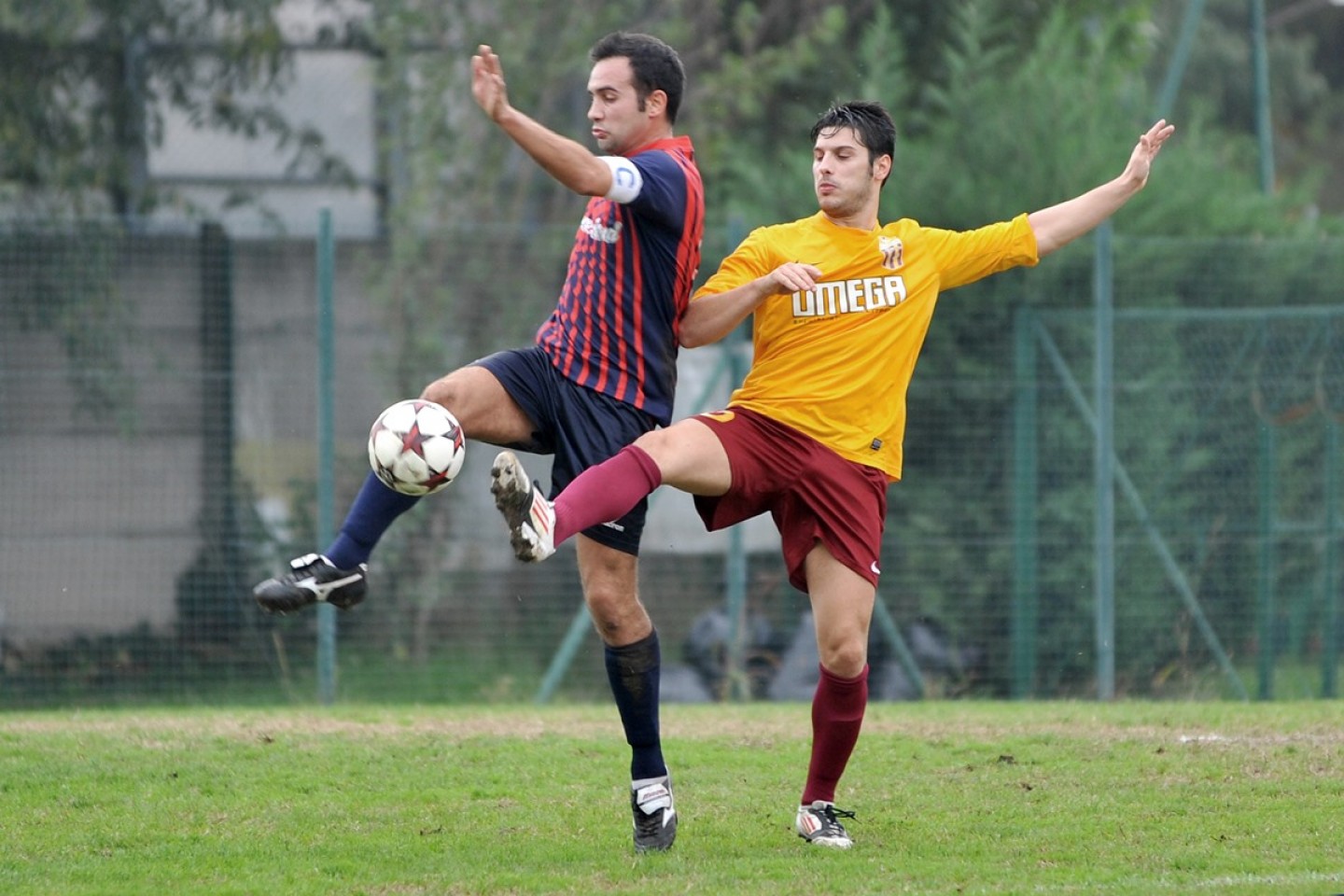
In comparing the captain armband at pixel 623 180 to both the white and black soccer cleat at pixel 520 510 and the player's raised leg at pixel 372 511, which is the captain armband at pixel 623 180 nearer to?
the player's raised leg at pixel 372 511

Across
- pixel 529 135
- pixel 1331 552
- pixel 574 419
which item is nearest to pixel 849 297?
pixel 574 419

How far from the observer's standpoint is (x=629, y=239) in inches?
223

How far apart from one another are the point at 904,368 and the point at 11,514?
270 inches

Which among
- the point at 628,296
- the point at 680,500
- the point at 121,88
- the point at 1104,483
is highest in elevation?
the point at 121,88

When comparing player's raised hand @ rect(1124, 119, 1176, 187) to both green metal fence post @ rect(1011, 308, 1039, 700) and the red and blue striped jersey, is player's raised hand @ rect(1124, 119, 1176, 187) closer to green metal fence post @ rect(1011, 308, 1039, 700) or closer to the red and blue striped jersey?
the red and blue striped jersey

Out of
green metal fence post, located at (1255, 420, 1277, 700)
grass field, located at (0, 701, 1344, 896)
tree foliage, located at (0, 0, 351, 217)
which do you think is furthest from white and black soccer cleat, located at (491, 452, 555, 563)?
tree foliage, located at (0, 0, 351, 217)

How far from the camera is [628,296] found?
5664 millimetres

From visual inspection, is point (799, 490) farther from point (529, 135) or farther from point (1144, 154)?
point (1144, 154)

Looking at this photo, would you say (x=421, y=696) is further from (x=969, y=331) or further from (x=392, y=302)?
(x=969, y=331)

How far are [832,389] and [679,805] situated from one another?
1.72 m

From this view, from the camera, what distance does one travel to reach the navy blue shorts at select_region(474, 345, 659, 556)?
5570mm

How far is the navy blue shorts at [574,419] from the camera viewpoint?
219 inches

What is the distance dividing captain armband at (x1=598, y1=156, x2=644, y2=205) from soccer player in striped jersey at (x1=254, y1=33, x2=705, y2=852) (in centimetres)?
8

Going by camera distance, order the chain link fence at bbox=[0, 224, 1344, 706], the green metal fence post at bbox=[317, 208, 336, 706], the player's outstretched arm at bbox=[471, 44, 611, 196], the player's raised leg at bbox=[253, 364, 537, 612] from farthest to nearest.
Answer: the chain link fence at bbox=[0, 224, 1344, 706] < the green metal fence post at bbox=[317, 208, 336, 706] < the player's raised leg at bbox=[253, 364, 537, 612] < the player's outstretched arm at bbox=[471, 44, 611, 196]
